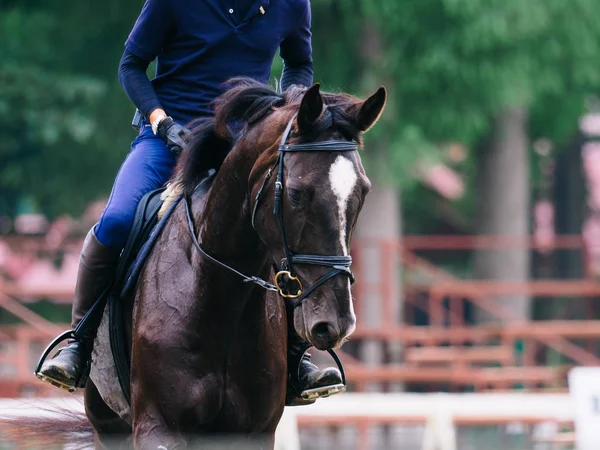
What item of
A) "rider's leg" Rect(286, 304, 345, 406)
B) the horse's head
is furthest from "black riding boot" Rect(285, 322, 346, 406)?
the horse's head

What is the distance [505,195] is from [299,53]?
12700mm

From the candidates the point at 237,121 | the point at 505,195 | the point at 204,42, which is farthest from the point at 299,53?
the point at 505,195

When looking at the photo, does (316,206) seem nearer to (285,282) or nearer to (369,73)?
(285,282)

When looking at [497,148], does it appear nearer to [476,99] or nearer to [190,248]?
[476,99]

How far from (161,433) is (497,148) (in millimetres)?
13575

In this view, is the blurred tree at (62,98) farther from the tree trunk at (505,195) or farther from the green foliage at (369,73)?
the tree trunk at (505,195)

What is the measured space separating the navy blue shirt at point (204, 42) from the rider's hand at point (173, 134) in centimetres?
13

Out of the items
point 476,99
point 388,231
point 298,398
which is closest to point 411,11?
point 476,99

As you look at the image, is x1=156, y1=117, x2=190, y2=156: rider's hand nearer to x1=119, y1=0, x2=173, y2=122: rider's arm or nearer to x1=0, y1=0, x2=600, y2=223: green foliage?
x1=119, y1=0, x2=173, y2=122: rider's arm

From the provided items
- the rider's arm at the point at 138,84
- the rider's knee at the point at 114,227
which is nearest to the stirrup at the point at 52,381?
the rider's knee at the point at 114,227

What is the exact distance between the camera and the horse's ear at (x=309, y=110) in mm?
4109

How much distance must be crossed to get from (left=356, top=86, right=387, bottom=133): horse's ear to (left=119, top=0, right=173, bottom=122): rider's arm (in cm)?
108

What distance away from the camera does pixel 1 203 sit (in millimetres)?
17234

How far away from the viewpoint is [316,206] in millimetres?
3992
